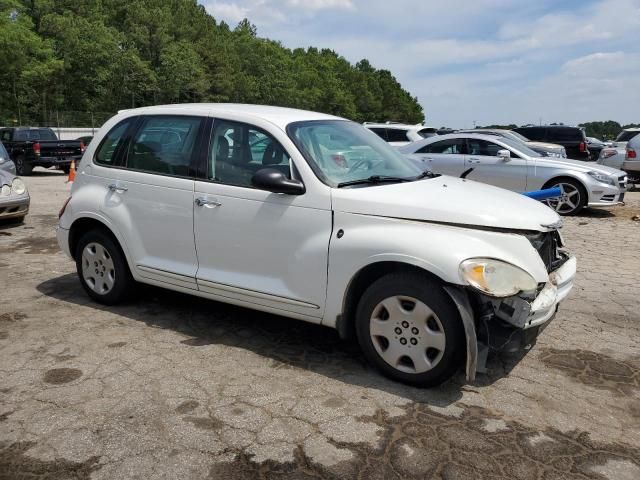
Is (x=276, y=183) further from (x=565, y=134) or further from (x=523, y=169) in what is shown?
(x=565, y=134)

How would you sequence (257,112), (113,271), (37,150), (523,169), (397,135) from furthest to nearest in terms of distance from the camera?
(37,150) → (397,135) → (523,169) → (113,271) → (257,112)

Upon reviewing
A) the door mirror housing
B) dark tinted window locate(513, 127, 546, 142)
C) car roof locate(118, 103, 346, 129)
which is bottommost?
the door mirror housing

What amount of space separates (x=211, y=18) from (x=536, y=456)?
78.8 m

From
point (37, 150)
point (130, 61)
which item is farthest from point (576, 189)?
point (130, 61)

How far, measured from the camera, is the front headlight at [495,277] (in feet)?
11.1

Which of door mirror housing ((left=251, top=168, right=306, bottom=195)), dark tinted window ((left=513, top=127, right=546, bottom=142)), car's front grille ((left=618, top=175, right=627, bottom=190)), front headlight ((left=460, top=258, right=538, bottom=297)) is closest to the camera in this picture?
front headlight ((left=460, top=258, right=538, bottom=297))

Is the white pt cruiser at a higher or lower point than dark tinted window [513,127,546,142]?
lower

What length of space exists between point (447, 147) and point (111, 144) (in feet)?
27.8

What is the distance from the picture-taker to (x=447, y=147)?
40.3 ft

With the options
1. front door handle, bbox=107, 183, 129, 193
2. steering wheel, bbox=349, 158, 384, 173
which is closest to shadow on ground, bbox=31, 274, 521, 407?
front door handle, bbox=107, 183, 129, 193

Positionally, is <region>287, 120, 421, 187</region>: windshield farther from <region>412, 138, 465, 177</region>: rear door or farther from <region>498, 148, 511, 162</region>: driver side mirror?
<region>412, 138, 465, 177</region>: rear door

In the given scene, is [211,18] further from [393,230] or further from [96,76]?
[393,230]

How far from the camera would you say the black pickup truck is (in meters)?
18.8

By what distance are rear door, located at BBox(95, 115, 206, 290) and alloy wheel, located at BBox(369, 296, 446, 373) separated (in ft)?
5.34
